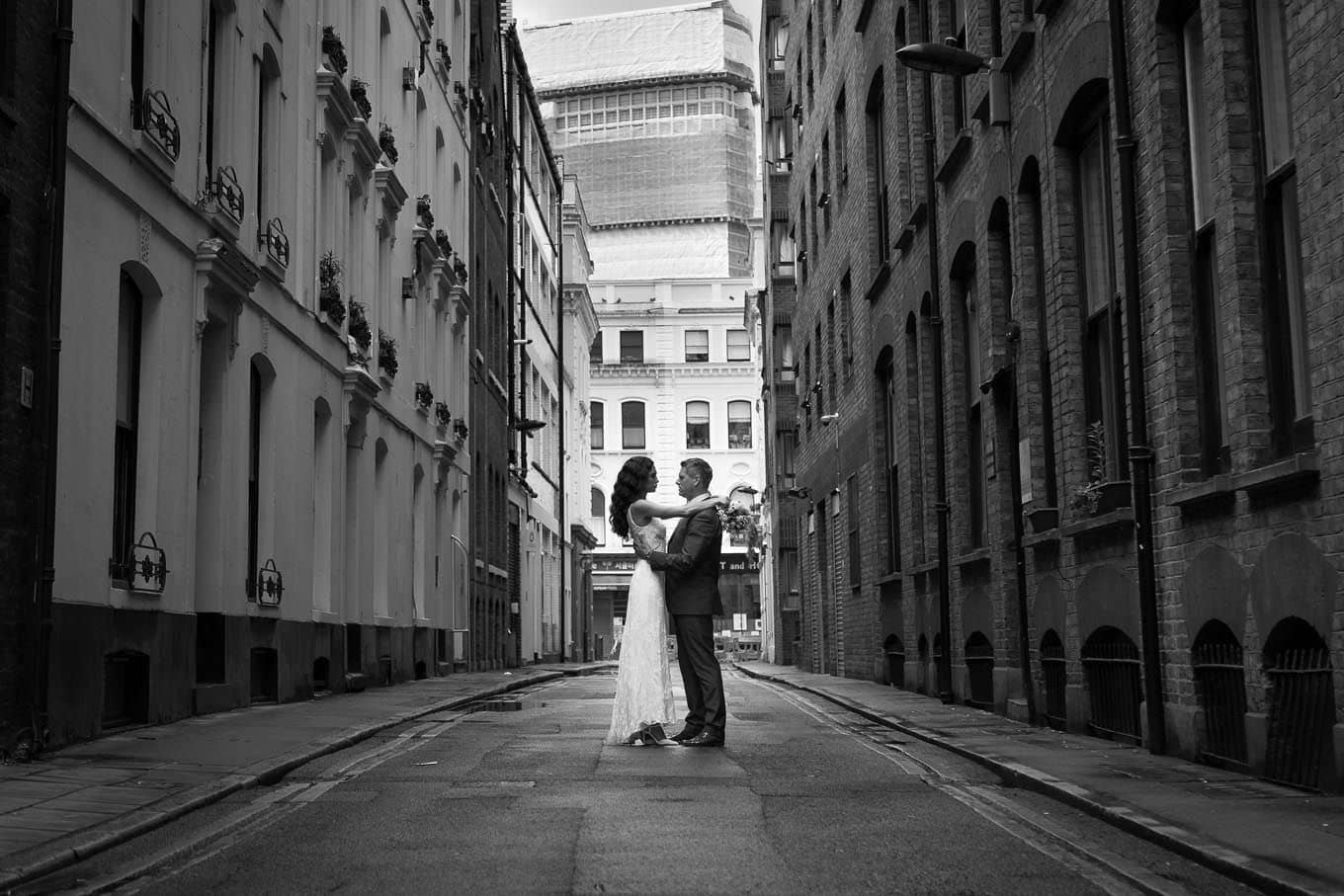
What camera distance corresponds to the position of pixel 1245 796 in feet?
27.1

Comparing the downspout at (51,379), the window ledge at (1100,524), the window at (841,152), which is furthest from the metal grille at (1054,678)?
the window at (841,152)

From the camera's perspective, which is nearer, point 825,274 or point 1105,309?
point 1105,309

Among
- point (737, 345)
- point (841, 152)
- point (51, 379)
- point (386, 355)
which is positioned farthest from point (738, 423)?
point (51, 379)

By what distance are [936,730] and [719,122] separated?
324ft

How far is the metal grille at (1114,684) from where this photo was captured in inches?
464

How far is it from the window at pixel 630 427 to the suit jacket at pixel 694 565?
2778 inches

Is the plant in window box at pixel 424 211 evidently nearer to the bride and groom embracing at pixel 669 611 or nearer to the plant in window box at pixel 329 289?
the plant in window box at pixel 329 289

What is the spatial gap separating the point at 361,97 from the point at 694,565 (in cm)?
1328

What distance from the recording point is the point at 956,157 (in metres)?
18.0

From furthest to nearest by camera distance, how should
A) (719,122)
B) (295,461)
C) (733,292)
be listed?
(719,122) < (733,292) < (295,461)

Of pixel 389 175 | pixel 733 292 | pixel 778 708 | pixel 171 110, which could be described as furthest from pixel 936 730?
pixel 733 292

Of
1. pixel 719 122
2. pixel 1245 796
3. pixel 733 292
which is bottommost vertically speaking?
pixel 1245 796

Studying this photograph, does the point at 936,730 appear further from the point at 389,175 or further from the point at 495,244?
the point at 495,244

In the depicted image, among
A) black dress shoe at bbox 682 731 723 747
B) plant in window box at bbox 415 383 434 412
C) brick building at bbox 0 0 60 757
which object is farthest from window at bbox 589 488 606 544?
brick building at bbox 0 0 60 757
